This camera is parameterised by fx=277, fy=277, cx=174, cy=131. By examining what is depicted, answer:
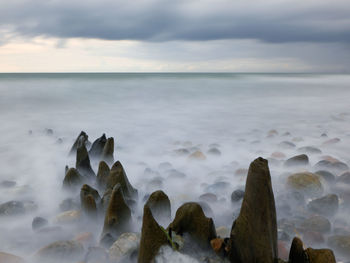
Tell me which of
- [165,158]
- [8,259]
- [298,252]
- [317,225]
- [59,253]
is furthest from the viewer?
[165,158]

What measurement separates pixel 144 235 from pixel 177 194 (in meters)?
1.97

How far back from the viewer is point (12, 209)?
130 inches

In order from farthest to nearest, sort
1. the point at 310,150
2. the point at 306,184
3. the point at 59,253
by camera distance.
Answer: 1. the point at 310,150
2. the point at 306,184
3. the point at 59,253

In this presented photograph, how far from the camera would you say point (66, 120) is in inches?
416

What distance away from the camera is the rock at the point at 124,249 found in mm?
2326

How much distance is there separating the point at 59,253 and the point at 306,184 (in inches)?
123

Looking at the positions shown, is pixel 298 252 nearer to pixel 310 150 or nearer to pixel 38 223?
pixel 38 223

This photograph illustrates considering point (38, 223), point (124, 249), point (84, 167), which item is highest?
point (84, 167)

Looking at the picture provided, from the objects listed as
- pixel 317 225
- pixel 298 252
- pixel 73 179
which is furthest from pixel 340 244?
pixel 73 179

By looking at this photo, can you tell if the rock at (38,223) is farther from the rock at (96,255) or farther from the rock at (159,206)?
the rock at (159,206)

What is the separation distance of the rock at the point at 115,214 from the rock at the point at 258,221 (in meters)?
1.15

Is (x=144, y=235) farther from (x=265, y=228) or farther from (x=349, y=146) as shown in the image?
(x=349, y=146)

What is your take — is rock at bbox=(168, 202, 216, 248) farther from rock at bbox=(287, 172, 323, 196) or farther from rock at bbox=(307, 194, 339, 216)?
rock at bbox=(287, 172, 323, 196)

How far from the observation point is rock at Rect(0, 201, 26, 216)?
3262 millimetres
